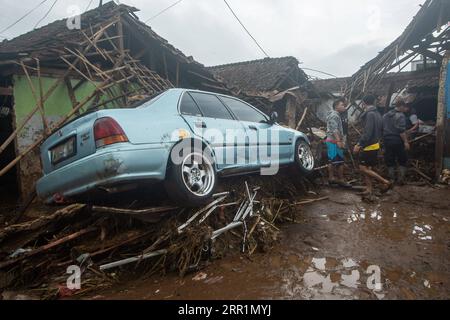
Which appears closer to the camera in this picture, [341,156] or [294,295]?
[294,295]

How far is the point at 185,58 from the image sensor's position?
8195 millimetres

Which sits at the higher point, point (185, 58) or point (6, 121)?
point (185, 58)

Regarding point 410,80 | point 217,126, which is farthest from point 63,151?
point 410,80

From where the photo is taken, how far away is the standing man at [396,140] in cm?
596

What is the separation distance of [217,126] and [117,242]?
181 cm

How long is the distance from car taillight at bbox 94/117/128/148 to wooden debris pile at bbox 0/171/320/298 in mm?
612

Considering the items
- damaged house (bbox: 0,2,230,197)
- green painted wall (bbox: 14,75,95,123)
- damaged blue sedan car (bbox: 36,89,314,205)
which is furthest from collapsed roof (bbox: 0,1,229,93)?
damaged blue sedan car (bbox: 36,89,314,205)

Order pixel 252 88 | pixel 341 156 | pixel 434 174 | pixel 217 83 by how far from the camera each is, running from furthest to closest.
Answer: pixel 252 88, pixel 217 83, pixel 434 174, pixel 341 156

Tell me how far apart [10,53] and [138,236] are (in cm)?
416

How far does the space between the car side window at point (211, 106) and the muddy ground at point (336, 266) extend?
5.75 ft

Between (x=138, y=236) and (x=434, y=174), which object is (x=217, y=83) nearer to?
(x=434, y=174)

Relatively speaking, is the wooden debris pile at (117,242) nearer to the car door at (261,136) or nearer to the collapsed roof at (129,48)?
the car door at (261,136)

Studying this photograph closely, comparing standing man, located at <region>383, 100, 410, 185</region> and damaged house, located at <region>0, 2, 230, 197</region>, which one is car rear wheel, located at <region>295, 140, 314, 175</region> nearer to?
standing man, located at <region>383, 100, 410, 185</region>
